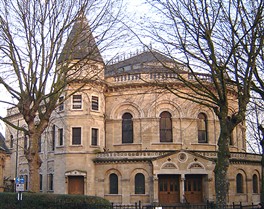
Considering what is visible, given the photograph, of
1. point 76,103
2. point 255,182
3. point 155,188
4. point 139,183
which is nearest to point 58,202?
point 155,188

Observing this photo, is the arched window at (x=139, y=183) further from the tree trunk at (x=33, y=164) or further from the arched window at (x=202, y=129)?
the tree trunk at (x=33, y=164)

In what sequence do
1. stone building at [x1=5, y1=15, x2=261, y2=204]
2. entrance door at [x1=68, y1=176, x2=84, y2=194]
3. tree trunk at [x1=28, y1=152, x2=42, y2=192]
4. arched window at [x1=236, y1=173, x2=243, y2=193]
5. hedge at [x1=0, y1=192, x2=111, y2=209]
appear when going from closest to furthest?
hedge at [x1=0, y1=192, x2=111, y2=209] → tree trunk at [x1=28, y1=152, x2=42, y2=192] → stone building at [x1=5, y1=15, x2=261, y2=204] → entrance door at [x1=68, y1=176, x2=84, y2=194] → arched window at [x1=236, y1=173, x2=243, y2=193]

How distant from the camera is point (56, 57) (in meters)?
22.2

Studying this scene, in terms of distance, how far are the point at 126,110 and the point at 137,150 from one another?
4.16 metres

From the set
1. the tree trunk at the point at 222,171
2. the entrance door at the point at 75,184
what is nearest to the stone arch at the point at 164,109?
the entrance door at the point at 75,184

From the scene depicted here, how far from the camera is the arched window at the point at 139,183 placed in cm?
3634

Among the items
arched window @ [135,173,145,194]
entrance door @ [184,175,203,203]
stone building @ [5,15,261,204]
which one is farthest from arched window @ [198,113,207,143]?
arched window @ [135,173,145,194]

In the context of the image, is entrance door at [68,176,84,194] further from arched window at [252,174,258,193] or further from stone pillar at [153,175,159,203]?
arched window at [252,174,258,193]

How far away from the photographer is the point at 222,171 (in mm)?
17609

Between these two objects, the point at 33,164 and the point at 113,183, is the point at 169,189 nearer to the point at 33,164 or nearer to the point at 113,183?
the point at 113,183

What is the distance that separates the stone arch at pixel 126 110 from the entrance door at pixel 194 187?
23.8 feet

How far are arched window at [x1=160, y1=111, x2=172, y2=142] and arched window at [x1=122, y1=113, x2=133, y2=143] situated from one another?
2928 mm

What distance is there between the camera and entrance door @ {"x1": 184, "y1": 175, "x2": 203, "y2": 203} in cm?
3662

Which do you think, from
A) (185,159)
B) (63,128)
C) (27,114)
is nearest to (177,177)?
(185,159)
